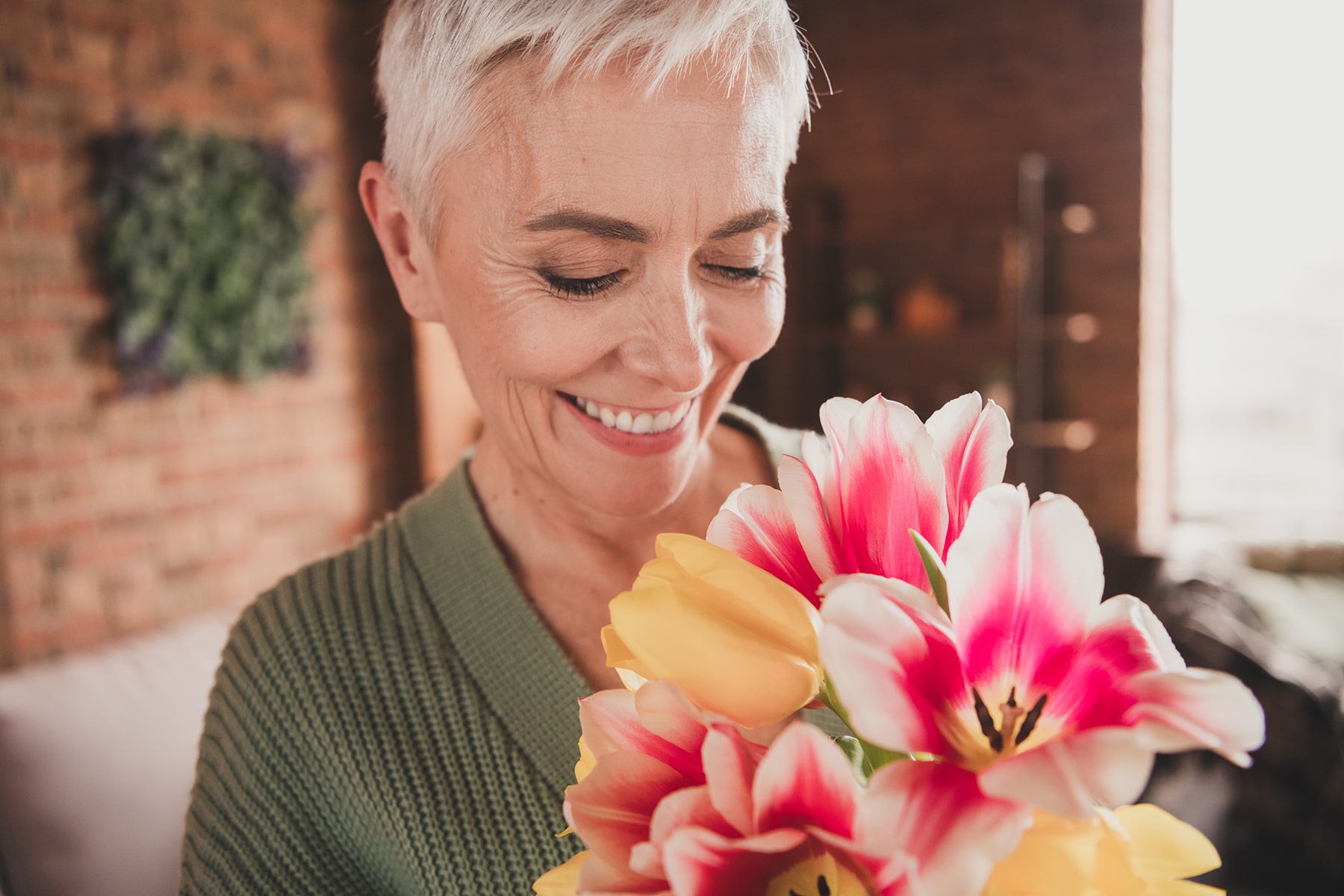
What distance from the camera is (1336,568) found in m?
3.96

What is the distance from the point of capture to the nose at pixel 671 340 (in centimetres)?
68

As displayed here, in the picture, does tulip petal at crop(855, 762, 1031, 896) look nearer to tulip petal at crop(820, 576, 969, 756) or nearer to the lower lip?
tulip petal at crop(820, 576, 969, 756)

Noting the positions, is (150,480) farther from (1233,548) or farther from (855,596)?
(1233,548)

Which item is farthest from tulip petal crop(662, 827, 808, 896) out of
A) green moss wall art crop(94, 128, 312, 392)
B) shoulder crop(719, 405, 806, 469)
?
green moss wall art crop(94, 128, 312, 392)

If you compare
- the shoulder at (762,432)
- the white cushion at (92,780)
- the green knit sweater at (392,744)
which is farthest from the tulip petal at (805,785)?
the white cushion at (92,780)

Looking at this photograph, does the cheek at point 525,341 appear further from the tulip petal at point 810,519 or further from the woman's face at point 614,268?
the tulip petal at point 810,519

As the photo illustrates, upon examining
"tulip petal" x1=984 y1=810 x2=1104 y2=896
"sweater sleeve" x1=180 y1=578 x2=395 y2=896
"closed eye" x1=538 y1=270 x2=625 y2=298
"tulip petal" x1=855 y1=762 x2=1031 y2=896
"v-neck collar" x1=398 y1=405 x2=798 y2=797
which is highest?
"closed eye" x1=538 y1=270 x2=625 y2=298

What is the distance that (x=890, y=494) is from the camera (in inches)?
14.1

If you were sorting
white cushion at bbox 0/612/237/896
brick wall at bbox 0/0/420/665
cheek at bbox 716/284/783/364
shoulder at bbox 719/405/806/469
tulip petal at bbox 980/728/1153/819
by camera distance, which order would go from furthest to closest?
brick wall at bbox 0/0/420/665 → white cushion at bbox 0/612/237/896 → shoulder at bbox 719/405/806/469 → cheek at bbox 716/284/783/364 → tulip petal at bbox 980/728/1153/819

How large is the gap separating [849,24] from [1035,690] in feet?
17.9

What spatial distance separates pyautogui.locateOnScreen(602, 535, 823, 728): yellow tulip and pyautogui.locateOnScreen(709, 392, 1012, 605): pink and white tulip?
28mm

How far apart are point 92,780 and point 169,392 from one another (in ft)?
6.19

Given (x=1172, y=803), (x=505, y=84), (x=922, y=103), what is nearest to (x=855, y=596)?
(x=505, y=84)

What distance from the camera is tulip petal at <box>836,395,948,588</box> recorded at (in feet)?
1.16
